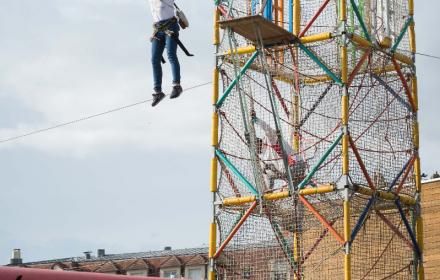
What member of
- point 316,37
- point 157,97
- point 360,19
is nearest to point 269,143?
point 316,37

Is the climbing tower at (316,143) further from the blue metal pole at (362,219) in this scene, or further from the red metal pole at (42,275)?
the red metal pole at (42,275)

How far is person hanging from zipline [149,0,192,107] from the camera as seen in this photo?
2164 centimetres

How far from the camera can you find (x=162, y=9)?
21875mm

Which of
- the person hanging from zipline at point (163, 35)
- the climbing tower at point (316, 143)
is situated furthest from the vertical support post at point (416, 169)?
the person hanging from zipline at point (163, 35)

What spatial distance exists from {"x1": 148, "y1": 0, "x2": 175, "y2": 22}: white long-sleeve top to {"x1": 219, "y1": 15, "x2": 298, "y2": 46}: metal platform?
2758 millimetres

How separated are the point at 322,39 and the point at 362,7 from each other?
173cm

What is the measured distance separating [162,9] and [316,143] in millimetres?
5635

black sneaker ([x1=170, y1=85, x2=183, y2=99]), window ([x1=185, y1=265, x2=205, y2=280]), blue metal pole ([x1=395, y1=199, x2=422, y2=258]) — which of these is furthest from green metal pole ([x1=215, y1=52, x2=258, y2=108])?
window ([x1=185, y1=265, x2=205, y2=280])

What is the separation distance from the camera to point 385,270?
2692 cm

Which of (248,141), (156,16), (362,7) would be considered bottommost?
(248,141)

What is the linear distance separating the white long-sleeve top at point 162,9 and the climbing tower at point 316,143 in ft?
9.68

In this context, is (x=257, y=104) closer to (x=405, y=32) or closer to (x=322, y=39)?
(x=322, y=39)

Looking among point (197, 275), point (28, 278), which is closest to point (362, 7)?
point (28, 278)

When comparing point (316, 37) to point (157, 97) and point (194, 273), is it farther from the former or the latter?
point (194, 273)
